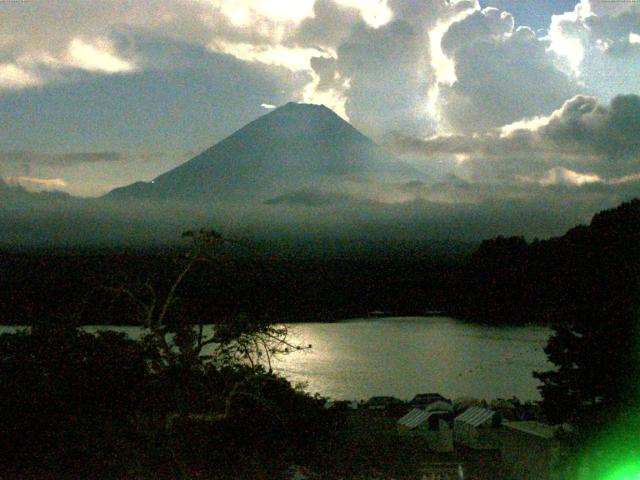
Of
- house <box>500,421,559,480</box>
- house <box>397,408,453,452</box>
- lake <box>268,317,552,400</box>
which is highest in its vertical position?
house <box>500,421,559,480</box>

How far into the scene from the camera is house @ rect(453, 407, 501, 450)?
36.4ft

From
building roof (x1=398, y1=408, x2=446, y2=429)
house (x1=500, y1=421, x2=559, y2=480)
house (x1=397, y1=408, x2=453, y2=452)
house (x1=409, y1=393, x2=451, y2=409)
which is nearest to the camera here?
house (x1=500, y1=421, x2=559, y2=480)

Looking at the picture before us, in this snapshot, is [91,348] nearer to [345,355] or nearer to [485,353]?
[345,355]

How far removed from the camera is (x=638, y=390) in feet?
22.9

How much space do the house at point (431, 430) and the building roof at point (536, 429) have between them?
6.39 ft

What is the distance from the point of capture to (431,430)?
11.2 m

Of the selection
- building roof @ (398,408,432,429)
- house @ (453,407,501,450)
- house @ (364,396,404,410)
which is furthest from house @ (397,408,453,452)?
house @ (364,396,404,410)

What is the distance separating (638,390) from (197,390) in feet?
14.7

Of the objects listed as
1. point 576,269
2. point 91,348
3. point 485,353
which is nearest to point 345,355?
point 485,353

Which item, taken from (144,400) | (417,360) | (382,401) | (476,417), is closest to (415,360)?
(417,360)

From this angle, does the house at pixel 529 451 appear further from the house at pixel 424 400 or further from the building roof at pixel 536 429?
the house at pixel 424 400

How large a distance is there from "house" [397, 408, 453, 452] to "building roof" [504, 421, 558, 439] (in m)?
1.95

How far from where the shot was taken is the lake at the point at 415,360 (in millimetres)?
22016

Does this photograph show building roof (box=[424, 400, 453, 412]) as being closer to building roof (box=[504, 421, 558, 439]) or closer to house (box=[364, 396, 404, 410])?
house (box=[364, 396, 404, 410])
